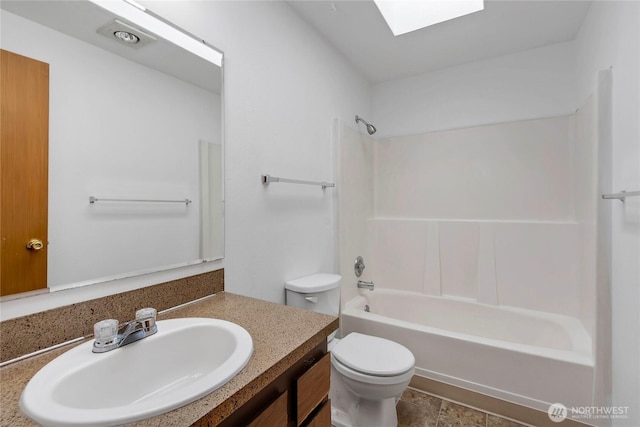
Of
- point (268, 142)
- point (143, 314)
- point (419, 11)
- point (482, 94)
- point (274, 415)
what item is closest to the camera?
point (274, 415)

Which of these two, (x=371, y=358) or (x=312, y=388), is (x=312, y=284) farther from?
(x=312, y=388)

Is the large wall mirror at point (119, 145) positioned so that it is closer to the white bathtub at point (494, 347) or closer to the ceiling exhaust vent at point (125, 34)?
the ceiling exhaust vent at point (125, 34)

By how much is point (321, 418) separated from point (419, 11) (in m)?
2.41

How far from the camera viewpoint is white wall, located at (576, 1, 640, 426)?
1.26 meters

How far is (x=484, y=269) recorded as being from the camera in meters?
2.45

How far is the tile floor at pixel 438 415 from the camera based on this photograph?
1.71m

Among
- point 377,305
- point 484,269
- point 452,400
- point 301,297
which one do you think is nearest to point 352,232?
point 377,305

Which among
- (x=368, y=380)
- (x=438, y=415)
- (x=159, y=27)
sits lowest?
(x=438, y=415)

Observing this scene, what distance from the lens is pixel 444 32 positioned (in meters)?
2.14

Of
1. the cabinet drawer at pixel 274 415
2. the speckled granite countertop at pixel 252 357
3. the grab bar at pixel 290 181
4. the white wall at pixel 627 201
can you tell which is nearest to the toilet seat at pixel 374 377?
the speckled granite countertop at pixel 252 357

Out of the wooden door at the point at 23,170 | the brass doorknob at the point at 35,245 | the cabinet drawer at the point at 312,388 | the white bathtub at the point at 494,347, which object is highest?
the wooden door at the point at 23,170

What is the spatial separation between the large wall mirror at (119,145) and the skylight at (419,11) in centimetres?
134

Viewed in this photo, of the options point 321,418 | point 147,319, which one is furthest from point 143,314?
point 321,418

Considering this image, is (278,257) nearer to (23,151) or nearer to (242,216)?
(242,216)
